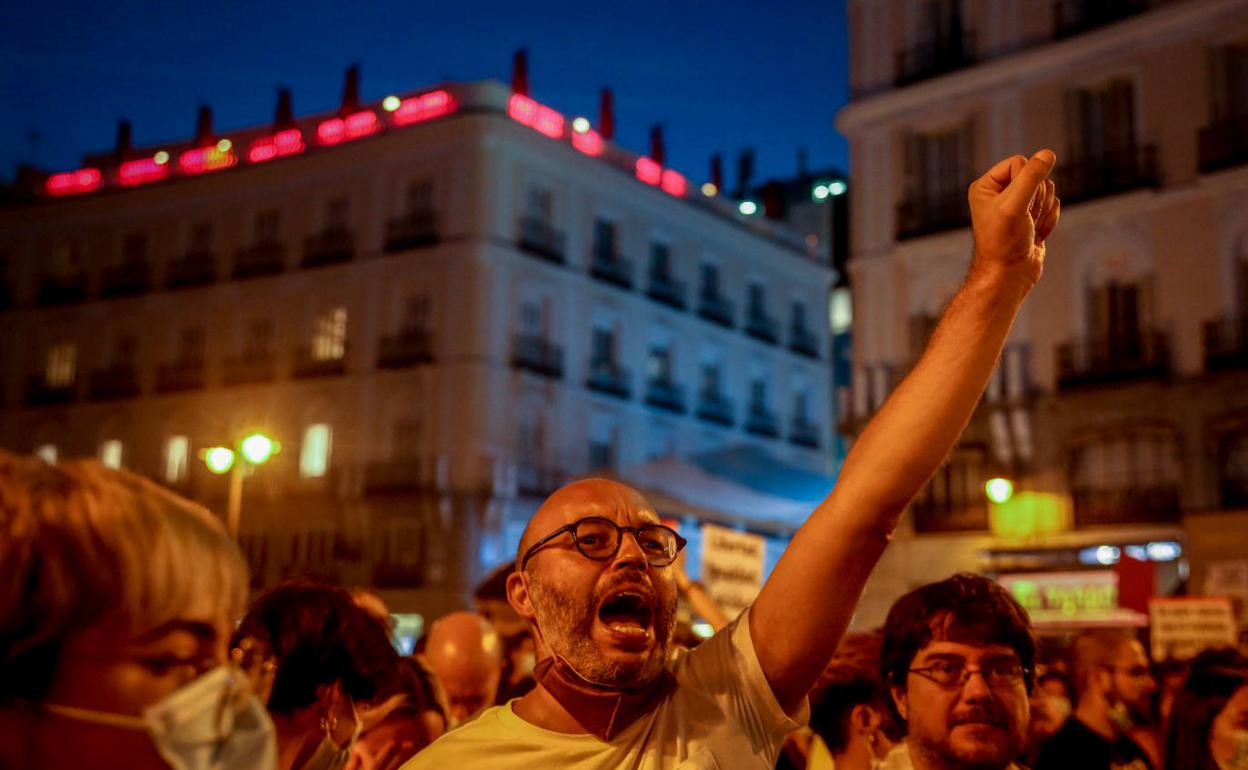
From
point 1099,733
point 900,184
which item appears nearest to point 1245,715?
point 1099,733

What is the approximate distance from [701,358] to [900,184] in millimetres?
14984

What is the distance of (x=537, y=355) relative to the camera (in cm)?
3453

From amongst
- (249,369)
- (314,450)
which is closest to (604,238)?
(314,450)

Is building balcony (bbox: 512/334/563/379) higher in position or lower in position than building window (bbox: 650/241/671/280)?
lower

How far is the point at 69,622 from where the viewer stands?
5.11 feet

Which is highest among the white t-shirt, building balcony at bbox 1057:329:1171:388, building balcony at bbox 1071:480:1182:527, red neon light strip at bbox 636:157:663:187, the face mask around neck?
red neon light strip at bbox 636:157:663:187

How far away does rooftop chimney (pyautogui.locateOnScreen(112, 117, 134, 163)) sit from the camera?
4166cm

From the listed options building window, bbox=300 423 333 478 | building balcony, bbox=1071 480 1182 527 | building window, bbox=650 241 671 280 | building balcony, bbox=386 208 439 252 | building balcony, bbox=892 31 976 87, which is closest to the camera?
building balcony, bbox=1071 480 1182 527

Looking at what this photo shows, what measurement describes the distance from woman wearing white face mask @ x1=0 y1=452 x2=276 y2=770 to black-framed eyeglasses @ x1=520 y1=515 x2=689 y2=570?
1.15m

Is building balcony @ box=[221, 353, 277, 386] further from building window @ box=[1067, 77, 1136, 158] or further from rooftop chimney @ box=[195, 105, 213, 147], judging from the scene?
building window @ box=[1067, 77, 1136, 158]

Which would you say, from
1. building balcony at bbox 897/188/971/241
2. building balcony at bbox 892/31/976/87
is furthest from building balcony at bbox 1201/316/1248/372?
building balcony at bbox 892/31/976/87

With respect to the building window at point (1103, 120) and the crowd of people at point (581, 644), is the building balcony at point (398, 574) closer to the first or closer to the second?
the building window at point (1103, 120)

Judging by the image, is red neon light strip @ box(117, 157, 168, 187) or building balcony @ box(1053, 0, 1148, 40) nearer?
building balcony @ box(1053, 0, 1148, 40)

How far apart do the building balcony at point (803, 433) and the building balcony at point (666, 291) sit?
6.87 m
